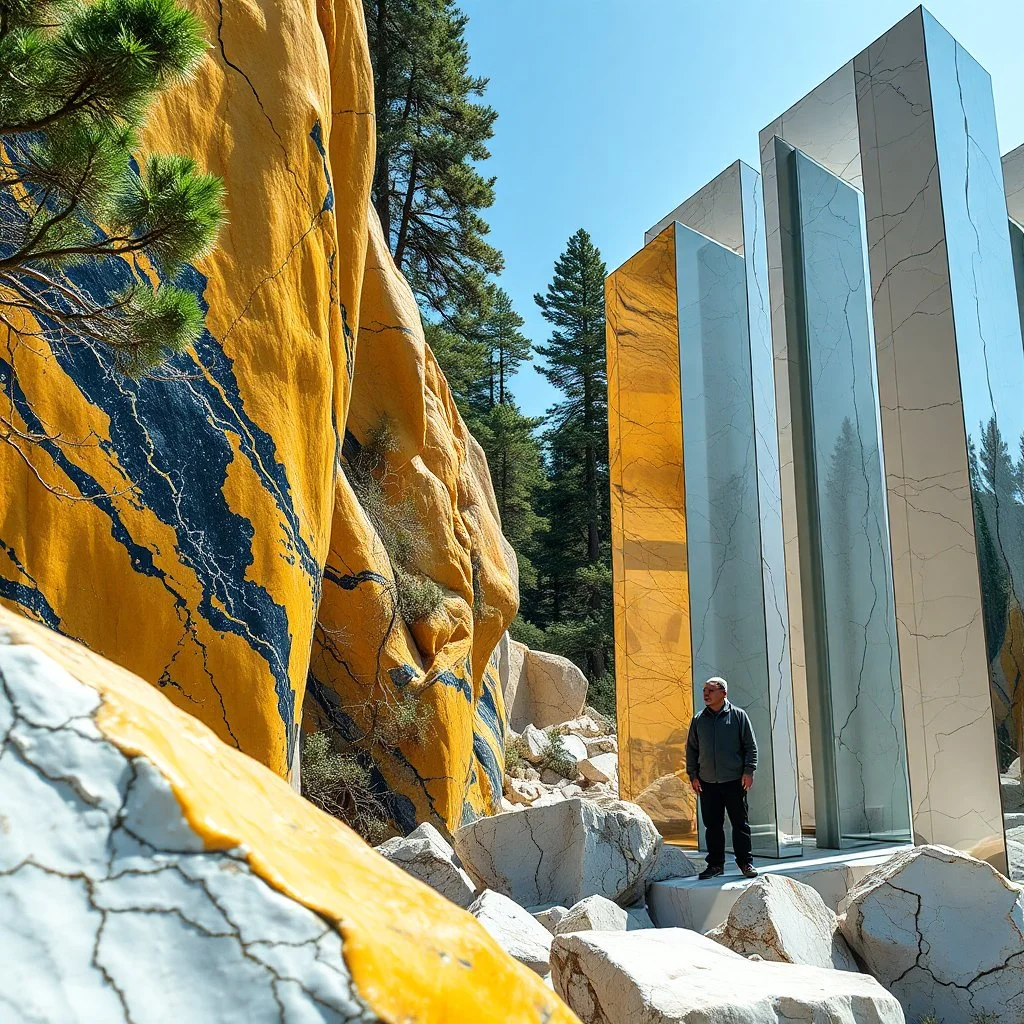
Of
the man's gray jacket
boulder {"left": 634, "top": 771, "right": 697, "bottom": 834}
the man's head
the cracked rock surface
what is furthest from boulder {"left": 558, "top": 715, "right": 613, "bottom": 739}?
the cracked rock surface

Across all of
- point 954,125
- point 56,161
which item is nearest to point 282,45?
point 56,161

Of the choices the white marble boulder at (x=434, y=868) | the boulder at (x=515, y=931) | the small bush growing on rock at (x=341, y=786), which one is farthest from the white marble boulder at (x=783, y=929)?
the small bush growing on rock at (x=341, y=786)

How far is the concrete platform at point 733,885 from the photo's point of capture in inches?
231

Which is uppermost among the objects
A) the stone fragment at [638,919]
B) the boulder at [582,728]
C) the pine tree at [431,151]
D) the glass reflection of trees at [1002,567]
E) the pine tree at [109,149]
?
the pine tree at [431,151]

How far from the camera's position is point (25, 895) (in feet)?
3.38

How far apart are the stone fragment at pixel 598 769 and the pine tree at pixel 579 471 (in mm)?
7258

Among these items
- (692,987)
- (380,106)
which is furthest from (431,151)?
(692,987)

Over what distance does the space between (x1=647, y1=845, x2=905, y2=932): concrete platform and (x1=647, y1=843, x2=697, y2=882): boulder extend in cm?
8

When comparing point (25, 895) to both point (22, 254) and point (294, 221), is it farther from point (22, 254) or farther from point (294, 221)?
point (294, 221)

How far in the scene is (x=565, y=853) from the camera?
6.23 metres

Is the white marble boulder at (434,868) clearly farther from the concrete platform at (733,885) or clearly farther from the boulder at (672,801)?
the boulder at (672,801)

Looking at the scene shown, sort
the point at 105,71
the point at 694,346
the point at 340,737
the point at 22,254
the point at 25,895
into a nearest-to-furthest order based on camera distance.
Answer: the point at 25,895
the point at 105,71
the point at 22,254
the point at 340,737
the point at 694,346

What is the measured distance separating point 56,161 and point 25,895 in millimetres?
2677

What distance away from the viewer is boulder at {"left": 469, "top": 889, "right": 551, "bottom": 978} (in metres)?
3.98
